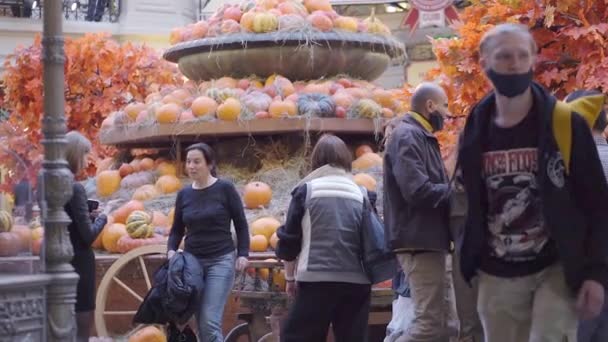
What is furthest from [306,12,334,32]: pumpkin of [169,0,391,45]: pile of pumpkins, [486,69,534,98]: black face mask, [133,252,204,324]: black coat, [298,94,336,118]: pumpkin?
[486,69,534,98]: black face mask

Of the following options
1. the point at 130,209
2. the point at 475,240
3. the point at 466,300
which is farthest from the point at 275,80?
the point at 475,240

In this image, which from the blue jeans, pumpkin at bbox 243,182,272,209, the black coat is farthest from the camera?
pumpkin at bbox 243,182,272,209

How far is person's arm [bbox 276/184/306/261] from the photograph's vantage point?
26.8 ft

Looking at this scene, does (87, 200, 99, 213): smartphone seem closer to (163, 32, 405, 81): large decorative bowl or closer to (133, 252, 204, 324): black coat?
(133, 252, 204, 324): black coat

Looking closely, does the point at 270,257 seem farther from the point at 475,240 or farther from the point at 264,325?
the point at 475,240

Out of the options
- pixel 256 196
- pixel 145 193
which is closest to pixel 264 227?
pixel 256 196

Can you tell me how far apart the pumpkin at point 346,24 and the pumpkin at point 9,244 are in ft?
26.3

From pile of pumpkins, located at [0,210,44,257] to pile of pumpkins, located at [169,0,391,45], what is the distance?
745cm

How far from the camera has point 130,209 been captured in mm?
11992

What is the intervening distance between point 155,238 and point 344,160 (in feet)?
11.4

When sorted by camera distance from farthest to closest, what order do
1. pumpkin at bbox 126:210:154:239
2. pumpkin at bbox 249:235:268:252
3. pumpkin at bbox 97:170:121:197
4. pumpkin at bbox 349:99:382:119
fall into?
pumpkin at bbox 97:170:121:197 < pumpkin at bbox 349:99:382:119 < pumpkin at bbox 126:210:154:239 < pumpkin at bbox 249:235:268:252

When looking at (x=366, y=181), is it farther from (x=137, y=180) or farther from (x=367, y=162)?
(x=137, y=180)

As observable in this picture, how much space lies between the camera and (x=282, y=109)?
12.8m

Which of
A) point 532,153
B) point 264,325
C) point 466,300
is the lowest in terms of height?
point 264,325
